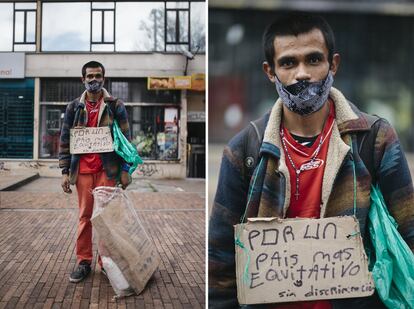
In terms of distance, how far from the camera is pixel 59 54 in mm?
2689

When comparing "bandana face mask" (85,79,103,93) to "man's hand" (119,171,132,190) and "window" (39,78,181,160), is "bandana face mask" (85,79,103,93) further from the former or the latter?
"man's hand" (119,171,132,190)

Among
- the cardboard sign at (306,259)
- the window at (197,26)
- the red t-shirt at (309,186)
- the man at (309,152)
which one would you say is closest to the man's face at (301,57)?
the man at (309,152)

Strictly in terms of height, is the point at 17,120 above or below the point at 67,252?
above

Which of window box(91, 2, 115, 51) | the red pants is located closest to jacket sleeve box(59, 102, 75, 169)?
the red pants

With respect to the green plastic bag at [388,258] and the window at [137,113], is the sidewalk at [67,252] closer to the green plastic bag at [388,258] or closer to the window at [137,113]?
the window at [137,113]

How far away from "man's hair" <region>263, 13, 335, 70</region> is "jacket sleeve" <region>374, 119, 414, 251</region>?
453 millimetres

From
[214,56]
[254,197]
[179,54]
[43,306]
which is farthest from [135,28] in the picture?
[43,306]

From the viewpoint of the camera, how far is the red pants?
2.78 m

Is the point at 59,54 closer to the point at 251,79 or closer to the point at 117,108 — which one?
the point at 117,108

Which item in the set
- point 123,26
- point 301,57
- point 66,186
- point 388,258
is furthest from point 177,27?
point 388,258

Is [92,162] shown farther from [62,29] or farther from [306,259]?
[306,259]

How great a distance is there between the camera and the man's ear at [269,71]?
91.0 inches

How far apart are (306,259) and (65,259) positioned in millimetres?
1329

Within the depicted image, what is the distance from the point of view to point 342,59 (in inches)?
91.0
